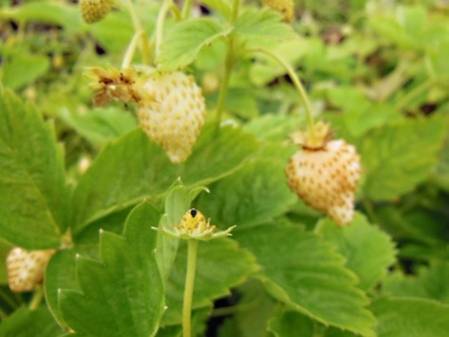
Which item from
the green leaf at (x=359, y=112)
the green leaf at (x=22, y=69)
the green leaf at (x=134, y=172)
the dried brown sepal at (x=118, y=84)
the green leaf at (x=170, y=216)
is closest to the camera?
the green leaf at (x=170, y=216)

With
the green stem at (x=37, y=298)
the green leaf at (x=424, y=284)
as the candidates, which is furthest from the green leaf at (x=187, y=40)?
the green leaf at (x=424, y=284)

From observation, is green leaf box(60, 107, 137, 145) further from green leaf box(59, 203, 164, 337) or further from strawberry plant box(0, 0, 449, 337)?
green leaf box(59, 203, 164, 337)

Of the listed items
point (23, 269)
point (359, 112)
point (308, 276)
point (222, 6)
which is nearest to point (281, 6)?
point (222, 6)

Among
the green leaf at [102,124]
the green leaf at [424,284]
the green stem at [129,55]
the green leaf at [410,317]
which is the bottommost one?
the green leaf at [424,284]

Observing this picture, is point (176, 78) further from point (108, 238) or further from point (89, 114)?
point (89, 114)

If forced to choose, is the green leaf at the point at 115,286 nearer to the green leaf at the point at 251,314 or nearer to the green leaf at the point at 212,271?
the green leaf at the point at 212,271

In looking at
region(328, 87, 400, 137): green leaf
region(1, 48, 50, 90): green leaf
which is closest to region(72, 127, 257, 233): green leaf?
region(328, 87, 400, 137): green leaf

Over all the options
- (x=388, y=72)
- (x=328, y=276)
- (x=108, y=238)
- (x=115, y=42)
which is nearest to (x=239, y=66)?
(x=115, y=42)
